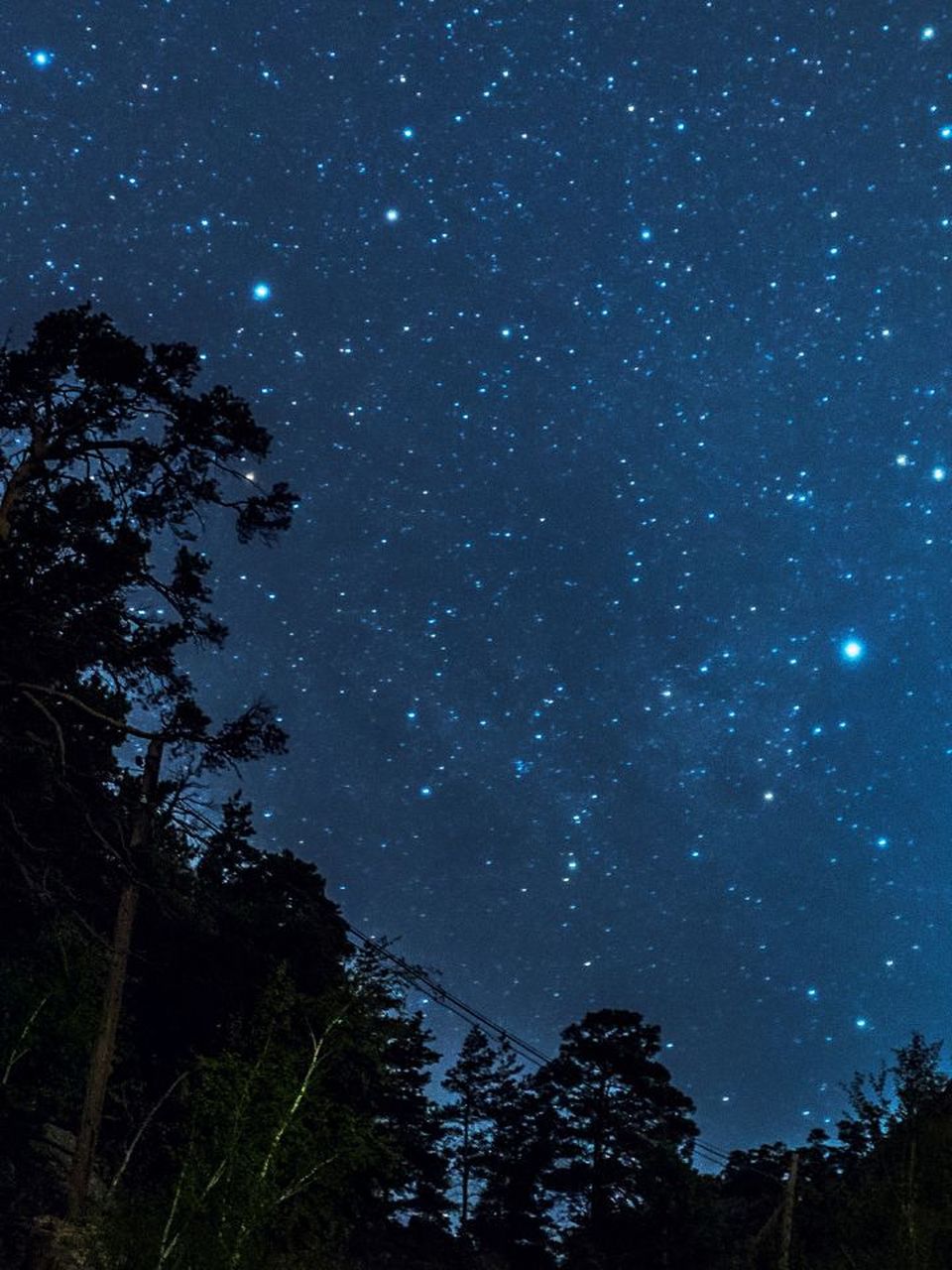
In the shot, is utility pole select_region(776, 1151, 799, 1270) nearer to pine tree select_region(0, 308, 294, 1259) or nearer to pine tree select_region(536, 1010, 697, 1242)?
pine tree select_region(536, 1010, 697, 1242)

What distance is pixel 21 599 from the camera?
1133cm

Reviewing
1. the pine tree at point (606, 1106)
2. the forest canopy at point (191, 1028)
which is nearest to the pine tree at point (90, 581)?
the forest canopy at point (191, 1028)

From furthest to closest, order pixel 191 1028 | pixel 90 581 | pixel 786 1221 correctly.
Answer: pixel 191 1028, pixel 786 1221, pixel 90 581

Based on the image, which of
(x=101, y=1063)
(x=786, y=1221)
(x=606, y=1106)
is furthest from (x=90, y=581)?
(x=606, y=1106)

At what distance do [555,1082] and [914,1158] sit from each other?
20.7 m

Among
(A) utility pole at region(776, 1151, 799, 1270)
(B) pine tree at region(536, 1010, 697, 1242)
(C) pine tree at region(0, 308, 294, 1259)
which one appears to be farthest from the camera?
(B) pine tree at region(536, 1010, 697, 1242)

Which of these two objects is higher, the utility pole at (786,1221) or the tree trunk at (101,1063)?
the utility pole at (786,1221)

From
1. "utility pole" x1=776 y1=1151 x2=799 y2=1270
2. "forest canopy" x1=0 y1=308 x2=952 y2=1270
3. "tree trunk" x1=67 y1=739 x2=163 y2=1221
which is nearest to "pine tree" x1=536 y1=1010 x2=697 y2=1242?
"forest canopy" x1=0 y1=308 x2=952 y2=1270

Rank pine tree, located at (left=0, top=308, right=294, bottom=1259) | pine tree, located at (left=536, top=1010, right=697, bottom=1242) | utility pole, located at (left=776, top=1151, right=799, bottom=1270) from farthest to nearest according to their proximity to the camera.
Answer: pine tree, located at (left=536, top=1010, right=697, bottom=1242) < utility pole, located at (left=776, top=1151, right=799, bottom=1270) < pine tree, located at (left=0, top=308, right=294, bottom=1259)

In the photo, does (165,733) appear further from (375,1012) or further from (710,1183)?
(710,1183)

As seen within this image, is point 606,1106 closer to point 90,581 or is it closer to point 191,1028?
point 191,1028

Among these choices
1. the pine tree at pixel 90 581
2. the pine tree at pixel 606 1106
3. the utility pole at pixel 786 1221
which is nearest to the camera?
the pine tree at pixel 90 581

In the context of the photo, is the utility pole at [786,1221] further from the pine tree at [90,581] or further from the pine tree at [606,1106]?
the pine tree at [90,581]

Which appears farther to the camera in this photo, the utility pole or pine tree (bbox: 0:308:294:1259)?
the utility pole
